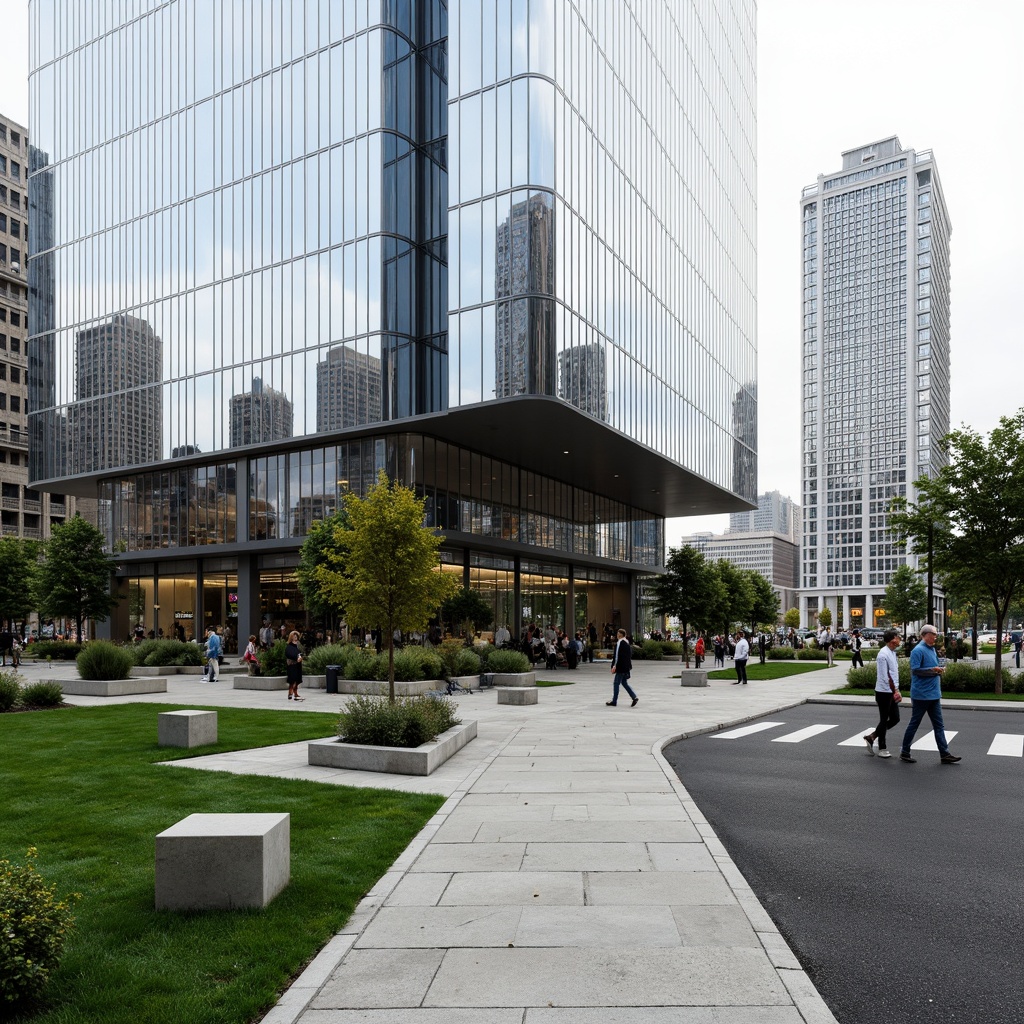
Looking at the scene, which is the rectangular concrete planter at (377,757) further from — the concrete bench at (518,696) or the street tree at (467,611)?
the street tree at (467,611)

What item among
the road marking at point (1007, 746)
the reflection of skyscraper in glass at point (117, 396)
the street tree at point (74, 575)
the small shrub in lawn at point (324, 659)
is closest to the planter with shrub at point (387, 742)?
the road marking at point (1007, 746)

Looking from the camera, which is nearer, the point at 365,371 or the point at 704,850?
the point at 704,850

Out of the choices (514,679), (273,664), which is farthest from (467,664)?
(273,664)

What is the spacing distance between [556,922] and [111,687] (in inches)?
859

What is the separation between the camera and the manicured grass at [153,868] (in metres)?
4.72

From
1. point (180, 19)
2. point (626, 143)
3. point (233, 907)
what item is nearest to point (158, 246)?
point (180, 19)

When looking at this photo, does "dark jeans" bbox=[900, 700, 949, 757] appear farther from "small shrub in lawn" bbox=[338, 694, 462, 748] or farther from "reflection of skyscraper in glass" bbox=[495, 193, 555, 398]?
"reflection of skyscraper in glass" bbox=[495, 193, 555, 398]

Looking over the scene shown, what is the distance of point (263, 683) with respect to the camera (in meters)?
26.7

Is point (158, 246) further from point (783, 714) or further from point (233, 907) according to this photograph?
point (233, 907)

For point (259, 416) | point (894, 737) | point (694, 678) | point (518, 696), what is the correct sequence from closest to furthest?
point (894, 737) < point (518, 696) < point (694, 678) < point (259, 416)

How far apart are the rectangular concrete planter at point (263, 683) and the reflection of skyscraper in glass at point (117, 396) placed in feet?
73.3

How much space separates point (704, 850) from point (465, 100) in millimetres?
34416

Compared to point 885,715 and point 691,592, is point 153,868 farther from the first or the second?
point 691,592

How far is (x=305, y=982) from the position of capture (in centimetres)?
494
